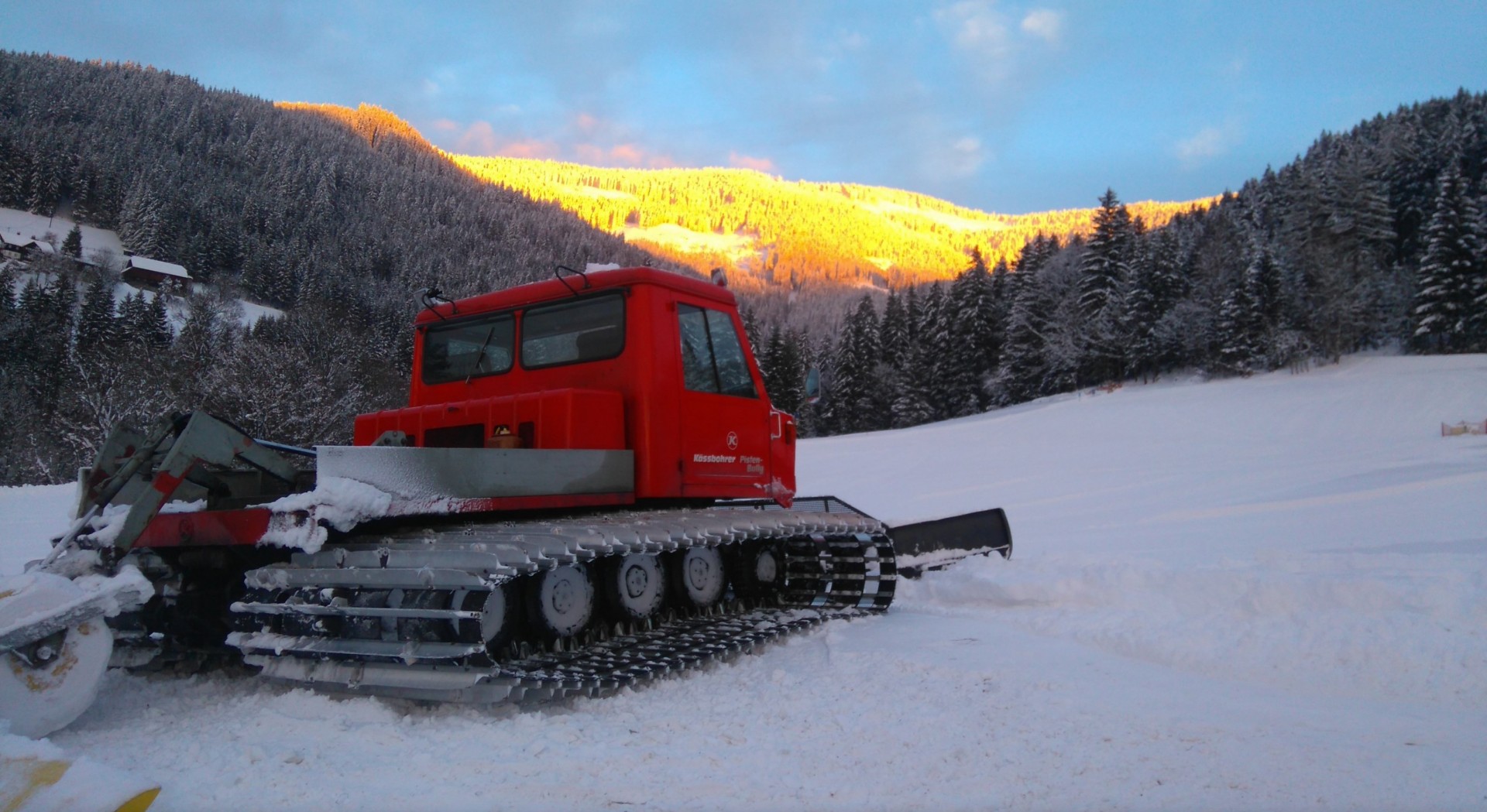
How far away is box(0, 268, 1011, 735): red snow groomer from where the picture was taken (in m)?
4.31

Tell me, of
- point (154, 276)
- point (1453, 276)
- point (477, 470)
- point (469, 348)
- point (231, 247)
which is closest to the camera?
point (477, 470)

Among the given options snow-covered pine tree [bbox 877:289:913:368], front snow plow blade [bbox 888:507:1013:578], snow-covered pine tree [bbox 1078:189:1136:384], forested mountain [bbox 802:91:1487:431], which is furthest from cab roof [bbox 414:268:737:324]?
snow-covered pine tree [bbox 877:289:913:368]

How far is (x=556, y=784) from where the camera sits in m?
3.61

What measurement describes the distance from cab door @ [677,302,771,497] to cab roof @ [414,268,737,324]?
0.50 ft

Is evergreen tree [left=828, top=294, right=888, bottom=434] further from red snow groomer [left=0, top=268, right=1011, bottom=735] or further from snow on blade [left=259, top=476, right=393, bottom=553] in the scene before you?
snow on blade [left=259, top=476, right=393, bottom=553]

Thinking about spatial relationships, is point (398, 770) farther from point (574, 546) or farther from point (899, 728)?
point (899, 728)

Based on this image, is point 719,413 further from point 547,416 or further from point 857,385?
point 857,385

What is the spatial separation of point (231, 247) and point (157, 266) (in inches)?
274

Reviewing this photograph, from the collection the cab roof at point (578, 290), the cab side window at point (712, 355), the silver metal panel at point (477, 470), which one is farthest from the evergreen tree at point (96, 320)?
the silver metal panel at point (477, 470)

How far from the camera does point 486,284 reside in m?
73.5

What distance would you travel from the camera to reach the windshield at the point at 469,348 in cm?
702

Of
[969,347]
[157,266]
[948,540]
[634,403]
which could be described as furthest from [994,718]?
[157,266]

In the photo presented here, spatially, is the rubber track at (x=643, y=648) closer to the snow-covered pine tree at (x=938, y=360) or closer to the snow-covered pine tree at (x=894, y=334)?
the snow-covered pine tree at (x=938, y=360)

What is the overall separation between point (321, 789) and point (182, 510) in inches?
80.6
